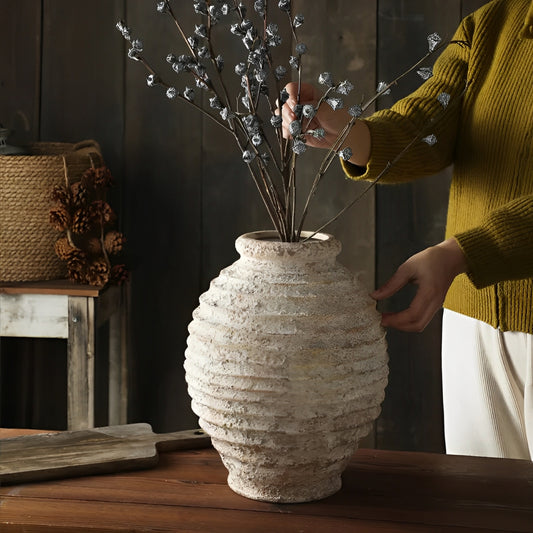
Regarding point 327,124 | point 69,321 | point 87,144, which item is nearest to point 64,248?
point 69,321

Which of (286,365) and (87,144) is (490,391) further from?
(87,144)

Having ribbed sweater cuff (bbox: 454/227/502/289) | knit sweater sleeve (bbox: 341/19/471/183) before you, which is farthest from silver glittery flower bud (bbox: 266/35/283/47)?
knit sweater sleeve (bbox: 341/19/471/183)

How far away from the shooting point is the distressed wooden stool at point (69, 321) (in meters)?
1.81

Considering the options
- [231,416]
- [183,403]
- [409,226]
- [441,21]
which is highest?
[441,21]

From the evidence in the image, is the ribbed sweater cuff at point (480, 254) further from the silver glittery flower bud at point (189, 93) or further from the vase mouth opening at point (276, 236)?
the silver glittery flower bud at point (189, 93)

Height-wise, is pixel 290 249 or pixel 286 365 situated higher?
pixel 290 249

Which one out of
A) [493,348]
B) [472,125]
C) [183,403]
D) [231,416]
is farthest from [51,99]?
[231,416]

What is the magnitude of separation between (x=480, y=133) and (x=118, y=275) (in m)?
0.91

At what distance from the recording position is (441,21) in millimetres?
1906

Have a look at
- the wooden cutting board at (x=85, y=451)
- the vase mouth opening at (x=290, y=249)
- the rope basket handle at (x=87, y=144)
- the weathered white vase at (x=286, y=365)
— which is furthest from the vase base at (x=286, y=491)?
the rope basket handle at (x=87, y=144)

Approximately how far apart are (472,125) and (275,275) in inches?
24.9

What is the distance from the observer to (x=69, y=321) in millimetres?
1818

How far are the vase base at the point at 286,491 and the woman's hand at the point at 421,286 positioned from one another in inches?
7.6

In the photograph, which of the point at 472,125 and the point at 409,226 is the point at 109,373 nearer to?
the point at 409,226
